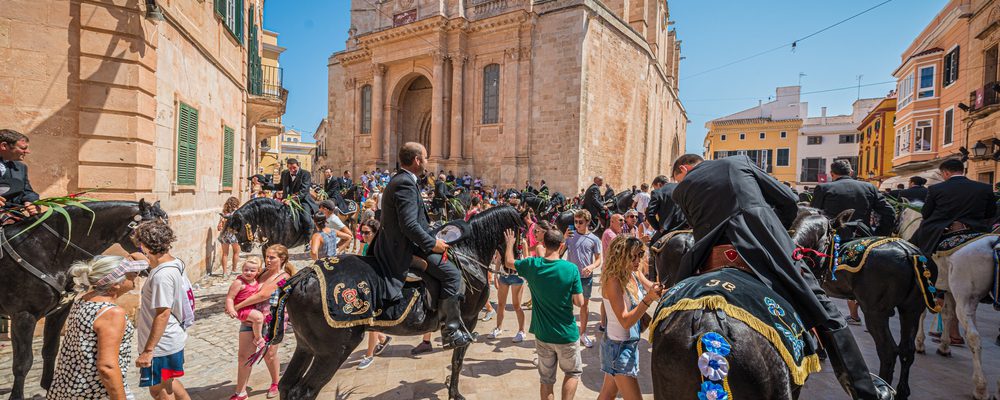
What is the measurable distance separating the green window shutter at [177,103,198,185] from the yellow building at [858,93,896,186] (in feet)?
120

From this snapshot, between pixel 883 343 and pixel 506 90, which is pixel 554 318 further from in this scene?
pixel 506 90

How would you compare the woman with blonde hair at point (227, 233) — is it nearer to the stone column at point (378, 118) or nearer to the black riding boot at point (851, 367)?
the black riding boot at point (851, 367)

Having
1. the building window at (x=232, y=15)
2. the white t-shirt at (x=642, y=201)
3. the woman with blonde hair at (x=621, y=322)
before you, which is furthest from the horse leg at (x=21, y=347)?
the white t-shirt at (x=642, y=201)

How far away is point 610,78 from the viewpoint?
24.3 meters

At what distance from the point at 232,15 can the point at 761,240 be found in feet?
46.6

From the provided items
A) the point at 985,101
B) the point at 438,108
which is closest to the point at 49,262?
the point at 438,108

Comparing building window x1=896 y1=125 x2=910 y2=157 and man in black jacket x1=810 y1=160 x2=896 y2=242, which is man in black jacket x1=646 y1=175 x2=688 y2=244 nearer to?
man in black jacket x1=810 y1=160 x2=896 y2=242

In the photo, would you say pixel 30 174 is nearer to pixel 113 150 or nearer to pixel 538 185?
pixel 113 150

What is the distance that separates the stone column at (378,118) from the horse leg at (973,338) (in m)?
25.6

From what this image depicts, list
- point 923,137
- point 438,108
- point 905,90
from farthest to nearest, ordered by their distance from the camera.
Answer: point 905,90, point 438,108, point 923,137

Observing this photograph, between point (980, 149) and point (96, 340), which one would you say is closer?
point (96, 340)

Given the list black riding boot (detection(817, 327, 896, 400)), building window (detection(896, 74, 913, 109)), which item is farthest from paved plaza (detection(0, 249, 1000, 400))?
building window (detection(896, 74, 913, 109))

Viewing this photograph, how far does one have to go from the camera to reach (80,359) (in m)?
2.99

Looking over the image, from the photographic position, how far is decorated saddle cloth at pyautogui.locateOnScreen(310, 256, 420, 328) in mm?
3631
